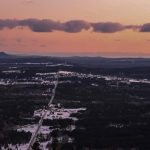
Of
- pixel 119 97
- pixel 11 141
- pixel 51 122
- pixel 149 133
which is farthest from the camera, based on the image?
pixel 119 97

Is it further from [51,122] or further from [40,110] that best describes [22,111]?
[51,122]

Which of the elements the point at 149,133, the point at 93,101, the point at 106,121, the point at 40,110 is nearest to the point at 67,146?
the point at 149,133

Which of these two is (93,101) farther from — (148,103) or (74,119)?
(74,119)

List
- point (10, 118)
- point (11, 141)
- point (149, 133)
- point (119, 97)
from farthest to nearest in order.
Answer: point (119, 97)
point (10, 118)
point (149, 133)
point (11, 141)

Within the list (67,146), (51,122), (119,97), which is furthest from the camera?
(119,97)

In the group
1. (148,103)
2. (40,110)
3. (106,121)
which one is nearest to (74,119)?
(106,121)

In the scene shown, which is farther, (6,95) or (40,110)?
(6,95)

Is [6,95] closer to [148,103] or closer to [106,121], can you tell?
[148,103]

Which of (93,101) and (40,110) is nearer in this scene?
(40,110)

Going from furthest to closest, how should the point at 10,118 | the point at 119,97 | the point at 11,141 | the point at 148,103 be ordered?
the point at 119,97
the point at 148,103
the point at 10,118
the point at 11,141
